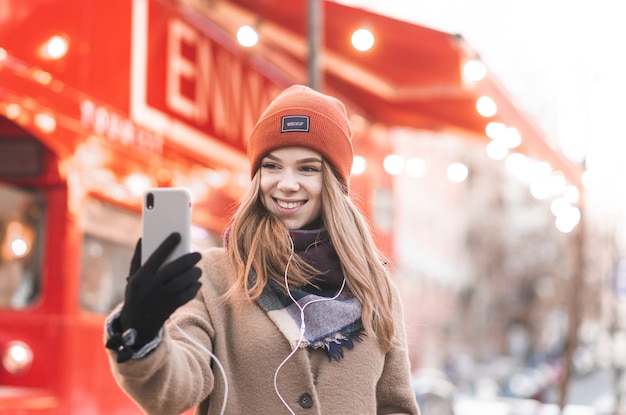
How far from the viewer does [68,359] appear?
498 cm

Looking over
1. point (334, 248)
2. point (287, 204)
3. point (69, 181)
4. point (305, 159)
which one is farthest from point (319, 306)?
point (69, 181)

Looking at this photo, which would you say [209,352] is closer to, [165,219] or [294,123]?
[165,219]

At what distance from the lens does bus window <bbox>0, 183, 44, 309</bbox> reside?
516 centimetres

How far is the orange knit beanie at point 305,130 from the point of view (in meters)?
2.60

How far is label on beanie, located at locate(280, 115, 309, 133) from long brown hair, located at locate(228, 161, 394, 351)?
12cm

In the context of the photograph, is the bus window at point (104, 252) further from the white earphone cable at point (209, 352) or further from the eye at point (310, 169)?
the white earphone cable at point (209, 352)

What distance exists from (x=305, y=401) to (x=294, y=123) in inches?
28.8

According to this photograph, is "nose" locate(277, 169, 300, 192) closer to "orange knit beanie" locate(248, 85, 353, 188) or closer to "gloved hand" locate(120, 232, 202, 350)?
"orange knit beanie" locate(248, 85, 353, 188)

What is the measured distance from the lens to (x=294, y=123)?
2.61m

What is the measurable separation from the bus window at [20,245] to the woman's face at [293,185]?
288 cm

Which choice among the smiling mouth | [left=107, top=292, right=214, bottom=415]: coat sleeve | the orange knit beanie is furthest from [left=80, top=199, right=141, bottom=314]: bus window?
[left=107, top=292, right=214, bottom=415]: coat sleeve

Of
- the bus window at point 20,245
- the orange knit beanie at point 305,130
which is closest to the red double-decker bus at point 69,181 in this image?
the bus window at point 20,245

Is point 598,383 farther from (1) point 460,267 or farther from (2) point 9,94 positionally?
(2) point 9,94

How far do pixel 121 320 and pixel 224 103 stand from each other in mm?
5334
